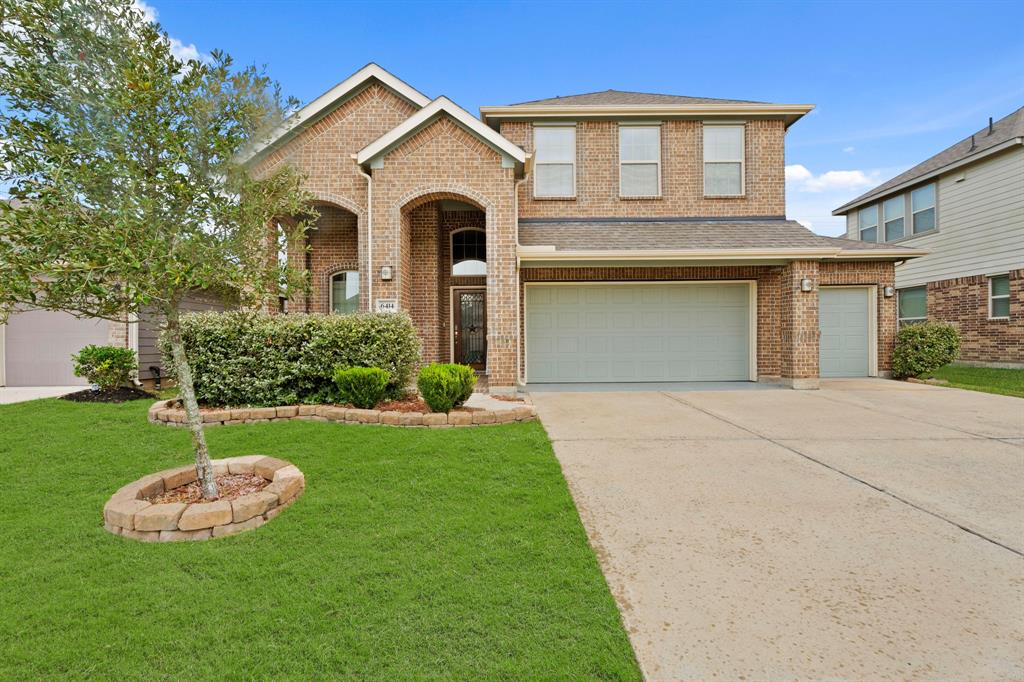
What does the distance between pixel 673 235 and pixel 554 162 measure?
359 cm

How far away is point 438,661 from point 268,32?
13.4 meters

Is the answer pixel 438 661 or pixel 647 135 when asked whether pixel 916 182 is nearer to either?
pixel 647 135

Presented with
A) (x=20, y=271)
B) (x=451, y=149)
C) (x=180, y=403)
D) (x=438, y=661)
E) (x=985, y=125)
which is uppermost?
(x=985, y=125)

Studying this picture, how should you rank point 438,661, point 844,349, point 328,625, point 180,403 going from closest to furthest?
point 438,661 → point 328,625 → point 180,403 → point 844,349

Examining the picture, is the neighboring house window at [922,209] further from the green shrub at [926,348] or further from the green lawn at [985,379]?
the green shrub at [926,348]

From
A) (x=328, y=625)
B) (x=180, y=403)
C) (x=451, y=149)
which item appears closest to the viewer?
(x=328, y=625)

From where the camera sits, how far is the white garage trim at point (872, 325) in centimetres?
1134

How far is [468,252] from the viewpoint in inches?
→ 439

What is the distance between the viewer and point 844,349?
11.6 meters

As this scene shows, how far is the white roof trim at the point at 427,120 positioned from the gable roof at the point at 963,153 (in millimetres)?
14408

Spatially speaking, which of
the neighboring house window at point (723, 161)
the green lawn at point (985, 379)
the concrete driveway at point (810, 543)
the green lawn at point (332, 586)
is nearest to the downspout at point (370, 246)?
the concrete driveway at point (810, 543)

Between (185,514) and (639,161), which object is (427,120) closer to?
(639,161)

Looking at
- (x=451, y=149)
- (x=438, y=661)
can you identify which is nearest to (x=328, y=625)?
(x=438, y=661)

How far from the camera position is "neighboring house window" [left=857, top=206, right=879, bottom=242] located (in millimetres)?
16875
